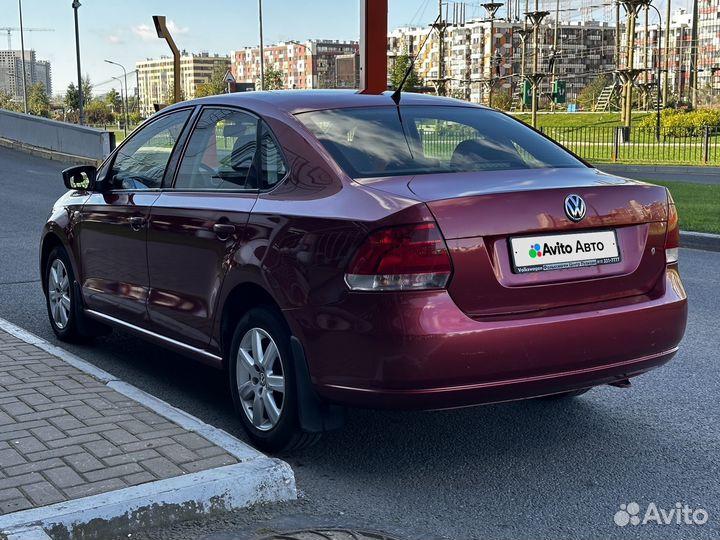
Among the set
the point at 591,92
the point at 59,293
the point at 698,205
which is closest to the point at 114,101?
the point at 591,92

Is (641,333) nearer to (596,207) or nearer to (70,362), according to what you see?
(596,207)

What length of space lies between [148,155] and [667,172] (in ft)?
74.4

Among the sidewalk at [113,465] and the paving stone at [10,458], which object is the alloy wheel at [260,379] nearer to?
the sidewalk at [113,465]

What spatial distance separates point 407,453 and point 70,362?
7.10ft

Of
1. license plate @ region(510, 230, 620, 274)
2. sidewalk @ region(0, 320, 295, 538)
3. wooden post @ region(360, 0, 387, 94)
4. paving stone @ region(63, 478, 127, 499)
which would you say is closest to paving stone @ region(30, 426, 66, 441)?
sidewalk @ region(0, 320, 295, 538)

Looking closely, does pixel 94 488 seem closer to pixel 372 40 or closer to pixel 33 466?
pixel 33 466

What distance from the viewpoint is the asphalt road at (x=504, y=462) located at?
11.8 feet

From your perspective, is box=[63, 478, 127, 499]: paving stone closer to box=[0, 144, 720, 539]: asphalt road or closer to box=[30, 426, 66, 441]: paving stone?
box=[0, 144, 720, 539]: asphalt road

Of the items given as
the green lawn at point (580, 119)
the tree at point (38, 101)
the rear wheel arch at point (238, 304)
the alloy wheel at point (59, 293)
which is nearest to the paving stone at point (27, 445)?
the rear wheel arch at point (238, 304)

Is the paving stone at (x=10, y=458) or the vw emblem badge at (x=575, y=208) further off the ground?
the vw emblem badge at (x=575, y=208)

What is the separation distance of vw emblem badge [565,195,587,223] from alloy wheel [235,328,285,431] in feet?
4.38

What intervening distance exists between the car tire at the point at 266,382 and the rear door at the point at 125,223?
43.5 inches

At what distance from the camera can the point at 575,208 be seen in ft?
12.9

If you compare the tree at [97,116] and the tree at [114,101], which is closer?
the tree at [97,116]
